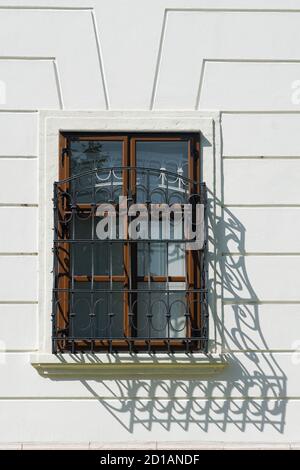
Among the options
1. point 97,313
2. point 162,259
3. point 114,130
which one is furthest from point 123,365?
point 114,130

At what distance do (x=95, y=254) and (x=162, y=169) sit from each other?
80 centimetres

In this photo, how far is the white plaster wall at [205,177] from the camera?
6.91m

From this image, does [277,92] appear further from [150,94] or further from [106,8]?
[106,8]

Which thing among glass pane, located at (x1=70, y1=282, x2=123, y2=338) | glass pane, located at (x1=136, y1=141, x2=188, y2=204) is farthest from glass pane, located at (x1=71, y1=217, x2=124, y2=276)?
glass pane, located at (x1=136, y1=141, x2=188, y2=204)

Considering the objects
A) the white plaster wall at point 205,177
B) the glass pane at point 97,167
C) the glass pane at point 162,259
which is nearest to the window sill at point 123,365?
the white plaster wall at point 205,177

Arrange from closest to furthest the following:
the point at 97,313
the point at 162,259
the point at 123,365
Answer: the point at 123,365, the point at 97,313, the point at 162,259

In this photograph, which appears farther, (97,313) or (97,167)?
(97,167)

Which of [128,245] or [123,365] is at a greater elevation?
[128,245]

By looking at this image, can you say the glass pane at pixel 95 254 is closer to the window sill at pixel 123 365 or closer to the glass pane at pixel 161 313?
the glass pane at pixel 161 313

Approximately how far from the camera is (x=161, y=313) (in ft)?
23.2

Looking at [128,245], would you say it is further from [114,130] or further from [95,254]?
[114,130]

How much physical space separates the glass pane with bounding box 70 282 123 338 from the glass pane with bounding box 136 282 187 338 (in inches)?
6.0

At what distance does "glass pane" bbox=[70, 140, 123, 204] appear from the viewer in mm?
7121

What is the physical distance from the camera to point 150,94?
715 cm
